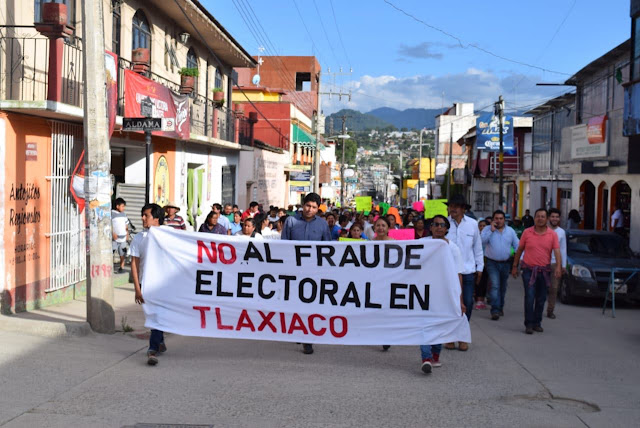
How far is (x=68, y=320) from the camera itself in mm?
10195

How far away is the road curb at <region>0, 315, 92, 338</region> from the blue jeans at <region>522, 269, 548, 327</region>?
601cm

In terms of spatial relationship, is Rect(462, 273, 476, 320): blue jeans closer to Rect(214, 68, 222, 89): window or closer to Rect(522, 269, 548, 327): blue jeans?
Rect(522, 269, 548, 327): blue jeans

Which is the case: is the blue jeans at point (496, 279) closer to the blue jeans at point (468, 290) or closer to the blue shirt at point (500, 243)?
the blue shirt at point (500, 243)

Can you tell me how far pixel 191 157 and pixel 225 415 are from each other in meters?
16.6

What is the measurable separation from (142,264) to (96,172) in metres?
1.57

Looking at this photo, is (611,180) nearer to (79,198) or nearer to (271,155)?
(271,155)

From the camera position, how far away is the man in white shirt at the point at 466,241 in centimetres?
962

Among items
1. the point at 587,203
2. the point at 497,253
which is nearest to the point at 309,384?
the point at 497,253

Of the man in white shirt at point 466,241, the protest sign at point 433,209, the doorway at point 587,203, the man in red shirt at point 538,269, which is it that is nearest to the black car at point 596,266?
the protest sign at point 433,209

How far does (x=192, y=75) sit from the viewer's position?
64.4 feet

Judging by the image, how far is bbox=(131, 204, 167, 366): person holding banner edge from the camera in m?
8.01

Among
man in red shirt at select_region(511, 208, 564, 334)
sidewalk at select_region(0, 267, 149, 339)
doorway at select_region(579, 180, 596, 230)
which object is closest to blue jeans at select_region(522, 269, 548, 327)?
man in red shirt at select_region(511, 208, 564, 334)

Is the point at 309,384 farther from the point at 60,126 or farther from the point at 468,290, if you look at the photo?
the point at 60,126

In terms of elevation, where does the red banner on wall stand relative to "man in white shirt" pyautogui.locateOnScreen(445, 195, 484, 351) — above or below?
above
